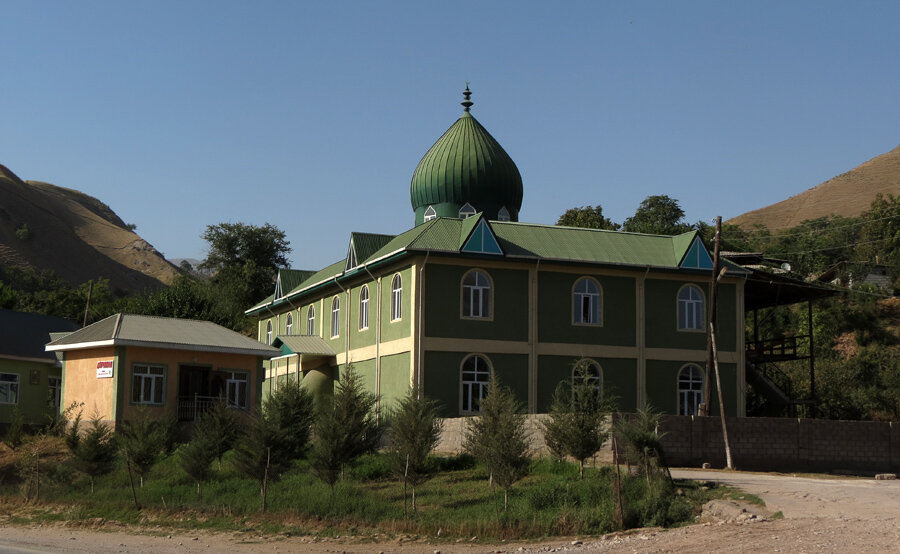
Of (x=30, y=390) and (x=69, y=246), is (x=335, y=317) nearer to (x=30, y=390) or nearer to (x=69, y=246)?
(x=30, y=390)

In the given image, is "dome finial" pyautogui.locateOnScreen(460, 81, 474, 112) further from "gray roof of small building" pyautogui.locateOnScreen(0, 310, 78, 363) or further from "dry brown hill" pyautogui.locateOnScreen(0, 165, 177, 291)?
"dry brown hill" pyautogui.locateOnScreen(0, 165, 177, 291)

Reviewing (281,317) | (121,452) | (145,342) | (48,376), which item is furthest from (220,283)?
(121,452)

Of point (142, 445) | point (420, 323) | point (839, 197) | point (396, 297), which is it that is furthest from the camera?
point (839, 197)

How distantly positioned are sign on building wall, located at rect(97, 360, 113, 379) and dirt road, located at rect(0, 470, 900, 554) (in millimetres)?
8944

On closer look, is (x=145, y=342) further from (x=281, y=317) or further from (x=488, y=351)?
(x=281, y=317)

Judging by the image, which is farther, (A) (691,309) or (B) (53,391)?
(B) (53,391)

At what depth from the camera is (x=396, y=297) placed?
36.2 m

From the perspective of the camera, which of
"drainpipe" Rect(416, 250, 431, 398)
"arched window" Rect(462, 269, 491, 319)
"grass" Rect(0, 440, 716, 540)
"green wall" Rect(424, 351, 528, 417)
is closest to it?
"grass" Rect(0, 440, 716, 540)

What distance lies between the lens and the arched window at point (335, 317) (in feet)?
137

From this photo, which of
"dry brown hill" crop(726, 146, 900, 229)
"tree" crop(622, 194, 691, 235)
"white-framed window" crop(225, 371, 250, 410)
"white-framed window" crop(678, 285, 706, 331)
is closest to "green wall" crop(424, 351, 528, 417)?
"white-framed window" crop(678, 285, 706, 331)

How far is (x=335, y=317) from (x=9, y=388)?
12722mm

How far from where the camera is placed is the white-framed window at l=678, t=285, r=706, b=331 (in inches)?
Answer: 1474

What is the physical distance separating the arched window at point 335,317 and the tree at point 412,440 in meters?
15.3

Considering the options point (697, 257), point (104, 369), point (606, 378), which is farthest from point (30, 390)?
→ point (697, 257)
